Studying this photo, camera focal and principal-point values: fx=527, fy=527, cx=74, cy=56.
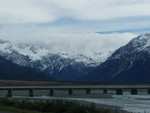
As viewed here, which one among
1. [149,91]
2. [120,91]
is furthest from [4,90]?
[149,91]

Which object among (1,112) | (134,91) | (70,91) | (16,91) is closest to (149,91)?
(134,91)

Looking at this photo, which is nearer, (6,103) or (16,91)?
(6,103)

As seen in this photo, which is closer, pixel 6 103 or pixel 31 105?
pixel 31 105

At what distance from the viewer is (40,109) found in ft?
162

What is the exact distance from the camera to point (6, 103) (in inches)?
2267

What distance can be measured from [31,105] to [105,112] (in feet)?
35.4

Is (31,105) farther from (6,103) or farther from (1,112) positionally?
(1,112)

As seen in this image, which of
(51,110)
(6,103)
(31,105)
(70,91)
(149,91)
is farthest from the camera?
(149,91)

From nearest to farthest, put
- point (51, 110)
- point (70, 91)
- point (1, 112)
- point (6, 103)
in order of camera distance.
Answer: point (1, 112) < point (51, 110) < point (6, 103) < point (70, 91)

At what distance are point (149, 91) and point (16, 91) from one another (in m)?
48.7

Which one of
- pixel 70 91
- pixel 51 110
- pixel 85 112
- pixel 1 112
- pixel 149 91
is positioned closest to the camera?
pixel 1 112

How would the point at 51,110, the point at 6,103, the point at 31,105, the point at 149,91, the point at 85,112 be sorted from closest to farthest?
the point at 85,112
the point at 51,110
the point at 31,105
the point at 6,103
the point at 149,91

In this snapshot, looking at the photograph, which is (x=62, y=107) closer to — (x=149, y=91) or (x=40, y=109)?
(x=40, y=109)

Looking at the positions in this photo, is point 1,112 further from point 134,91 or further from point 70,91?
point 134,91
